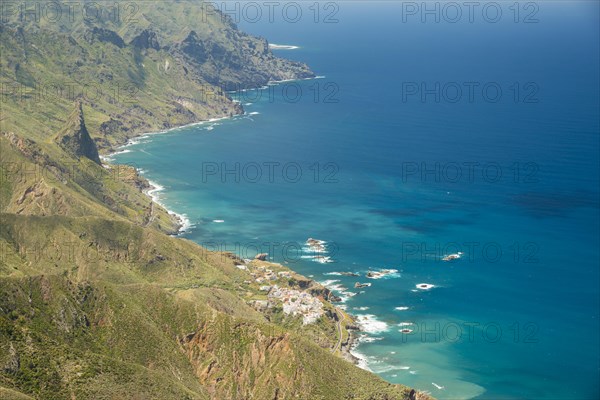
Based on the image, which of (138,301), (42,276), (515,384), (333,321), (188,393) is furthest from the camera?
(333,321)

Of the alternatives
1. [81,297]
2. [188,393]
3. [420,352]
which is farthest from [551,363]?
[81,297]

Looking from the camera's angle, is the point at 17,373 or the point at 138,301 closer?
the point at 17,373

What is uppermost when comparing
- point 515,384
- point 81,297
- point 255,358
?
point 81,297

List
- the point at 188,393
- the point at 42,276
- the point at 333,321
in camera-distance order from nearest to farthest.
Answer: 1. the point at 188,393
2. the point at 42,276
3. the point at 333,321

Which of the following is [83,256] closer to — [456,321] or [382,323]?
[382,323]

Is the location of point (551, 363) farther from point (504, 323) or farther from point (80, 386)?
point (80, 386)

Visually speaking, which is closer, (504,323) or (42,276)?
(42,276)

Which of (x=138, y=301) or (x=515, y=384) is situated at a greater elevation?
(x=138, y=301)

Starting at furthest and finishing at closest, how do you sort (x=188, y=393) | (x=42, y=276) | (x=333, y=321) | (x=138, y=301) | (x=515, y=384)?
(x=333, y=321) < (x=515, y=384) < (x=138, y=301) < (x=42, y=276) < (x=188, y=393)

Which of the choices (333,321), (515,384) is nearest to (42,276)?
(333,321)
